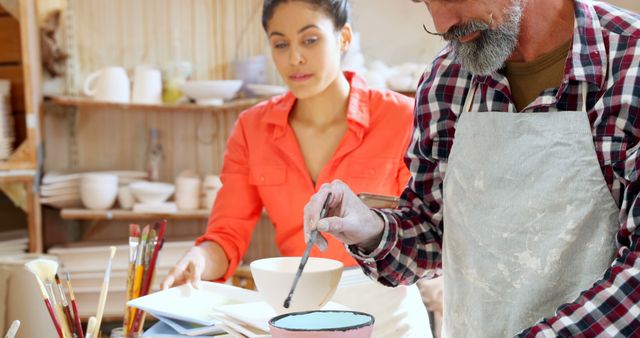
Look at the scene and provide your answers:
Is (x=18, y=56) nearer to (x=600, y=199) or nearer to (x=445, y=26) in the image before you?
(x=445, y=26)

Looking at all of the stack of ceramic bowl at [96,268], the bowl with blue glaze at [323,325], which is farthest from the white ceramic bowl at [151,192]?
the bowl with blue glaze at [323,325]

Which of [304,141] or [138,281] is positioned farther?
[304,141]

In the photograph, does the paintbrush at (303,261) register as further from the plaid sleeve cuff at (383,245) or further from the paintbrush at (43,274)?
the paintbrush at (43,274)

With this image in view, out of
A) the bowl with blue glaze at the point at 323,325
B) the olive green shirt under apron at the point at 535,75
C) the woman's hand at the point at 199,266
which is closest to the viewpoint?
the bowl with blue glaze at the point at 323,325

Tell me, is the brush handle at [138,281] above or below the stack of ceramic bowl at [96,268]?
above

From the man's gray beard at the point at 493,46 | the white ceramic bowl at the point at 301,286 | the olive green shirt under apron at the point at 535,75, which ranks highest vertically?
the man's gray beard at the point at 493,46

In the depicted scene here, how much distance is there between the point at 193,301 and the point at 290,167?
2.64ft

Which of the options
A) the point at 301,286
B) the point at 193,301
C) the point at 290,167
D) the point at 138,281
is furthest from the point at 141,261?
the point at 290,167

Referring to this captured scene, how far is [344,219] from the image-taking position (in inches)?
59.2

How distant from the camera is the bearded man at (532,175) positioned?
126 centimetres

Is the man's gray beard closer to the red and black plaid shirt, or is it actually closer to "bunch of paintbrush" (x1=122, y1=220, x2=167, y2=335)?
the red and black plaid shirt

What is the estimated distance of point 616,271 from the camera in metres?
1.19

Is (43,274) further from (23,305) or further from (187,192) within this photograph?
(187,192)

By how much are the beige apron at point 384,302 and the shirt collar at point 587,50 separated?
33.5 inches
